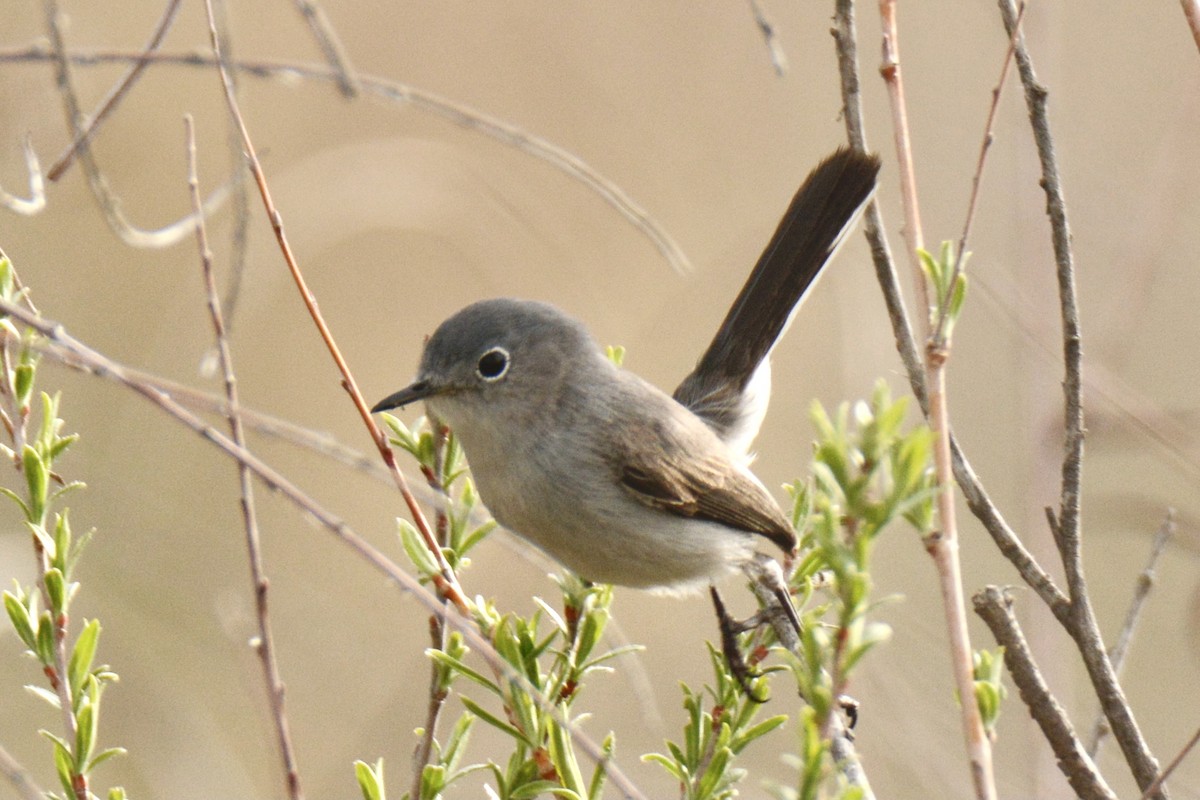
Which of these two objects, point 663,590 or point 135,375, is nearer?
point 135,375

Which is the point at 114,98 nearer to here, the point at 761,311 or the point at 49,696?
the point at 49,696

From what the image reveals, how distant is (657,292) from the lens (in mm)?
5074

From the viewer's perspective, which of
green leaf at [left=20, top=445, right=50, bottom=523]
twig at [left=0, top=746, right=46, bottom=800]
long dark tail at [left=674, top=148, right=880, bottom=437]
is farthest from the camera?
long dark tail at [left=674, top=148, right=880, bottom=437]

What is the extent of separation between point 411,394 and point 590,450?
16.8 inches

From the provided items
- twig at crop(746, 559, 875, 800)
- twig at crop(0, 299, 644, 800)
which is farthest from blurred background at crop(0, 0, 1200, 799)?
twig at crop(0, 299, 644, 800)

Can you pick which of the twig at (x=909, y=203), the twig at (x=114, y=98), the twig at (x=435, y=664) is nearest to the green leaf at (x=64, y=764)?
the twig at (x=435, y=664)

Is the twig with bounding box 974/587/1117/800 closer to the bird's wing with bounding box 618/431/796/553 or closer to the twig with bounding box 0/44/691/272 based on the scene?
the twig with bounding box 0/44/691/272

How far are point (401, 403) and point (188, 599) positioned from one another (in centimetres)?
191

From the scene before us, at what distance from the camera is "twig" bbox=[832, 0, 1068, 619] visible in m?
1.63

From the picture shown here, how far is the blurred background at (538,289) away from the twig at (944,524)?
1.63 meters

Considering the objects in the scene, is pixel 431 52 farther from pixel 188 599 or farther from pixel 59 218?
pixel 188 599

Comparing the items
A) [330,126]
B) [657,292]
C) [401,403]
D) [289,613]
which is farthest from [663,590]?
[330,126]

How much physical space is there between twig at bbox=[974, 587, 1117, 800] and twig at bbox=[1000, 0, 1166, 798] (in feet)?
0.23

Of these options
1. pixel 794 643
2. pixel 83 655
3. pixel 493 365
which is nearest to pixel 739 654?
pixel 794 643
